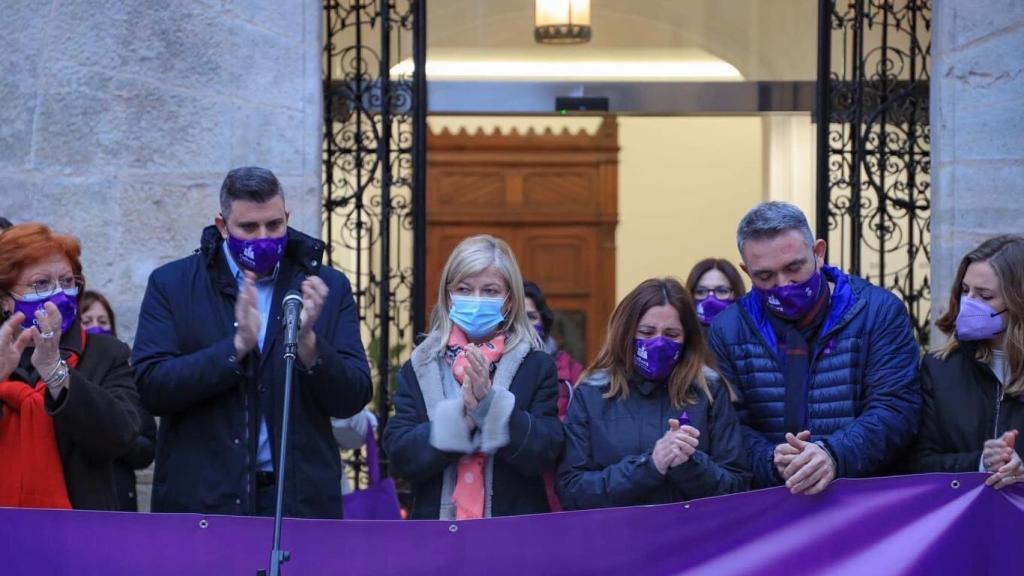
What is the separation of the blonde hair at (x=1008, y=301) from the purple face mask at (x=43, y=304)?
108 inches

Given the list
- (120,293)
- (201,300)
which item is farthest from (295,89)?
(201,300)

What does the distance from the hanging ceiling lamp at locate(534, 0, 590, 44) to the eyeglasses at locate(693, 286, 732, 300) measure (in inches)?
91.7

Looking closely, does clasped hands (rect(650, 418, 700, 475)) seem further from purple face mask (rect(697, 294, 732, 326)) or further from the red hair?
purple face mask (rect(697, 294, 732, 326))

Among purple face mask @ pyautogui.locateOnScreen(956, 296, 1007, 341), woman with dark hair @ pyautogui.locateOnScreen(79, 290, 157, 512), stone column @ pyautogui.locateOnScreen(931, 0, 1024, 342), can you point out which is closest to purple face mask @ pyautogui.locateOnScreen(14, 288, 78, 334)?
woman with dark hair @ pyautogui.locateOnScreen(79, 290, 157, 512)

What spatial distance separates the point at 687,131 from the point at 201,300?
372 inches

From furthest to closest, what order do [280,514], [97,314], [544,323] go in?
[97,314], [544,323], [280,514]

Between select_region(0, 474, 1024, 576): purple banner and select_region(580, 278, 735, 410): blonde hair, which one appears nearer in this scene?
select_region(0, 474, 1024, 576): purple banner

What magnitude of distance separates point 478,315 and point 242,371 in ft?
2.58

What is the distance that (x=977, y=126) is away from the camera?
7.23 m

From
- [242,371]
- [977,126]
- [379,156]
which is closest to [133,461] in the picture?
[242,371]

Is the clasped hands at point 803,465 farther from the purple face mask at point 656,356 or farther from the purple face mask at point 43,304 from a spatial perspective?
the purple face mask at point 43,304

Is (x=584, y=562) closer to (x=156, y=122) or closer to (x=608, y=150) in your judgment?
(x=156, y=122)

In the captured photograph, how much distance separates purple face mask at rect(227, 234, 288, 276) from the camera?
16.1 feet

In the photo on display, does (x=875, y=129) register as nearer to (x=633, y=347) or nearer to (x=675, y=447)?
(x=633, y=347)
